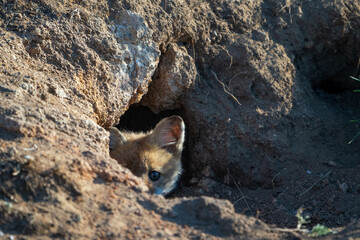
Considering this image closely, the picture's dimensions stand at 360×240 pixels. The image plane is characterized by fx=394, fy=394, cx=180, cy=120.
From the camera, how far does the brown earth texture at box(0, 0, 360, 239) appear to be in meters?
2.46

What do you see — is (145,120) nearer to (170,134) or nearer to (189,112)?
(189,112)

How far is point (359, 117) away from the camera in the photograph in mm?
5516

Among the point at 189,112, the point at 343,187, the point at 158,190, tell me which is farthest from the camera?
the point at 189,112

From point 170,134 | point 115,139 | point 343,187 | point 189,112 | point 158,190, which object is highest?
point 343,187

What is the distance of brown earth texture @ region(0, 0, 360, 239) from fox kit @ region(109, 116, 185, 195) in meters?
0.28

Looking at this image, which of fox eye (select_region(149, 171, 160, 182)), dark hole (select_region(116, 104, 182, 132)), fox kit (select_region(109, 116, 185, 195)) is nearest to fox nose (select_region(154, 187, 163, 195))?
fox kit (select_region(109, 116, 185, 195))

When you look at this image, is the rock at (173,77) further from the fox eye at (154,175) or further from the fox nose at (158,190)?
the fox nose at (158,190)

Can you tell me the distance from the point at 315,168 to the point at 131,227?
2932 millimetres

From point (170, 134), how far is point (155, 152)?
11.9 inches

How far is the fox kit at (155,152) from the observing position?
445cm

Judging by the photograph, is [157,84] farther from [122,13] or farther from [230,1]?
[230,1]

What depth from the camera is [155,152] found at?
4758 millimetres

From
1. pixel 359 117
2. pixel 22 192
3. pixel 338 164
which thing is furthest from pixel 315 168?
pixel 22 192

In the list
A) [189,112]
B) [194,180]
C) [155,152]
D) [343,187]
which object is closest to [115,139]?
[155,152]
